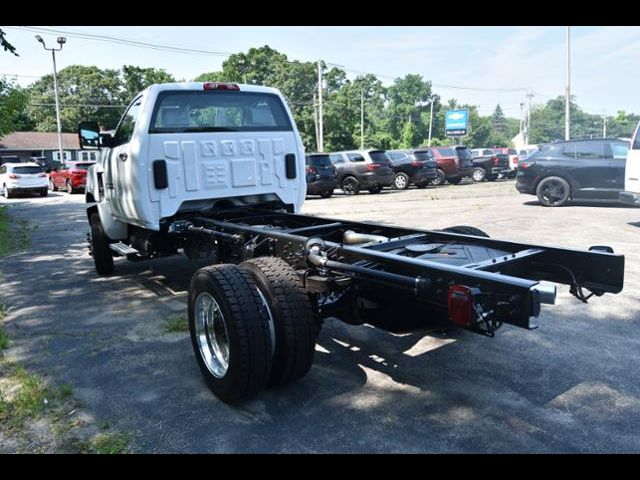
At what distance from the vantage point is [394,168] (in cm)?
2195

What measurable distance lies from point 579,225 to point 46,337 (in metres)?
9.34

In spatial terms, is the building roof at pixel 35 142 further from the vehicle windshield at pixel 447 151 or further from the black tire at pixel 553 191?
the black tire at pixel 553 191

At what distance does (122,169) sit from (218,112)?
1.22m

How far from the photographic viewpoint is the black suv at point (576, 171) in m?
13.1

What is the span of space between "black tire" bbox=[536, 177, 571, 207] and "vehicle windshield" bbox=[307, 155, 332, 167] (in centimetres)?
813

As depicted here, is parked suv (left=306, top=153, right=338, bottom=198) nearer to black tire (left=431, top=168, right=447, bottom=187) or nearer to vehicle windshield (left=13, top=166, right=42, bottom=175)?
black tire (left=431, top=168, right=447, bottom=187)

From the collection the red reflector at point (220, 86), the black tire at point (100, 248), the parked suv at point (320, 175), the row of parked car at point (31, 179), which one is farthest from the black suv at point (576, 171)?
the row of parked car at point (31, 179)

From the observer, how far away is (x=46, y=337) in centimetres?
489

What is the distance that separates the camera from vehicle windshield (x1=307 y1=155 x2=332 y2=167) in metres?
19.7

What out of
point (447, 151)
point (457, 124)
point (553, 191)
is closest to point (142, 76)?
point (457, 124)

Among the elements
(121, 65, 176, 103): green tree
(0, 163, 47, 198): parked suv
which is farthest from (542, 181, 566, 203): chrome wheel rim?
(121, 65, 176, 103): green tree

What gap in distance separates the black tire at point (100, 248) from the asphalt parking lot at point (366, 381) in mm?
657
